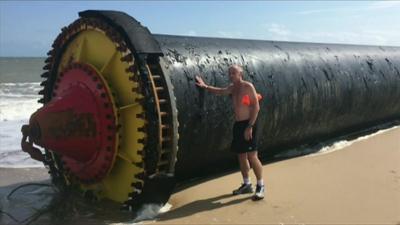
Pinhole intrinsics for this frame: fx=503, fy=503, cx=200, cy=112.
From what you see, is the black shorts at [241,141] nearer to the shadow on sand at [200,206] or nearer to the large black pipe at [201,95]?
the large black pipe at [201,95]

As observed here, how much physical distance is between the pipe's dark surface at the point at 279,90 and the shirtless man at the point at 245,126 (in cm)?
27

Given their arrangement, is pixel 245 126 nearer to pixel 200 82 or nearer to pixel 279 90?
pixel 200 82

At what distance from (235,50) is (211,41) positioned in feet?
0.97

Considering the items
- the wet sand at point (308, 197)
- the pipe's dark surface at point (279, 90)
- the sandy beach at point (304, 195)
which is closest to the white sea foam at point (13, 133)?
the sandy beach at point (304, 195)

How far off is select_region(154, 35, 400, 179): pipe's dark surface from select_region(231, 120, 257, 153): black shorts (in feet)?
0.96

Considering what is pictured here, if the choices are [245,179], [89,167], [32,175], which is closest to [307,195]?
[245,179]

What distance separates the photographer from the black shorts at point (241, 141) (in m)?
4.86

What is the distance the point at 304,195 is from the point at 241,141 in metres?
0.83

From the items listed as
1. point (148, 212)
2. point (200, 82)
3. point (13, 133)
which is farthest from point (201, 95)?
point (13, 133)

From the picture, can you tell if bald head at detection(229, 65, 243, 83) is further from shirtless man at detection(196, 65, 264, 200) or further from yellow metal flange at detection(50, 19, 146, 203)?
yellow metal flange at detection(50, 19, 146, 203)

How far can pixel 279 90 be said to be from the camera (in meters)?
5.88

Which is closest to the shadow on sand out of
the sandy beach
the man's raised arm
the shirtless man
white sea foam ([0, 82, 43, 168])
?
the sandy beach

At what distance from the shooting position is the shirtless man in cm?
484

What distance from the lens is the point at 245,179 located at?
16.4 ft
